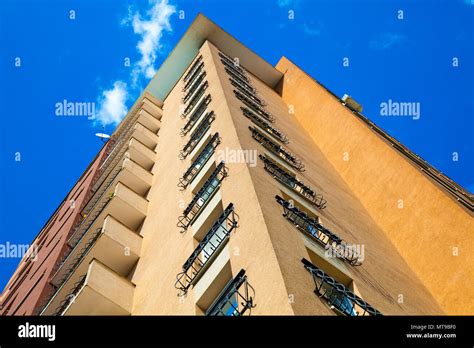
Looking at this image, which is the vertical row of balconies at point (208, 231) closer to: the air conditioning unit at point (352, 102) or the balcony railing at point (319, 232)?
the balcony railing at point (319, 232)

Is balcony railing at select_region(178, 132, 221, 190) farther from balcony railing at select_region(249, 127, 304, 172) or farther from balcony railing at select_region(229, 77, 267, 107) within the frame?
balcony railing at select_region(229, 77, 267, 107)

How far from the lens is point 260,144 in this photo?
698 inches

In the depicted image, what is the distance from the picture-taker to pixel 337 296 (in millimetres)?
10844

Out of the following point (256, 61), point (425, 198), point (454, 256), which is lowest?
point (454, 256)

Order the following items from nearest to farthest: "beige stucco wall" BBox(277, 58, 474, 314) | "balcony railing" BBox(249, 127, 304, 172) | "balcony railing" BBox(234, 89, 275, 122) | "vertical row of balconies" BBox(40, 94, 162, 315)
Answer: "vertical row of balconies" BBox(40, 94, 162, 315) → "beige stucco wall" BBox(277, 58, 474, 314) → "balcony railing" BBox(249, 127, 304, 172) → "balcony railing" BBox(234, 89, 275, 122)

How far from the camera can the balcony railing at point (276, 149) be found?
59.6 ft

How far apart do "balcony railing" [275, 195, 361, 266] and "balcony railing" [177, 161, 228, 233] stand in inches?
92.7

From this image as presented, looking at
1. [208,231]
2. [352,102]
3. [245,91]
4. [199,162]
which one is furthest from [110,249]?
[352,102]

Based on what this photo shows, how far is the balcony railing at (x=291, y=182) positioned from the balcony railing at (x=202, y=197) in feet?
3.93

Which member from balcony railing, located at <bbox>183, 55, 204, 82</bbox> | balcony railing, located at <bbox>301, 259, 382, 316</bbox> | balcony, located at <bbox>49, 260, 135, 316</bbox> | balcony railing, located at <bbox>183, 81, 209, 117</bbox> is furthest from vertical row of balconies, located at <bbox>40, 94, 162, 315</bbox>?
balcony railing, located at <bbox>183, 55, 204, 82</bbox>

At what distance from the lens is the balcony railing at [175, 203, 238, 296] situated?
12.3 m

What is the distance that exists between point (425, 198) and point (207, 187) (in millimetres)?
6645
